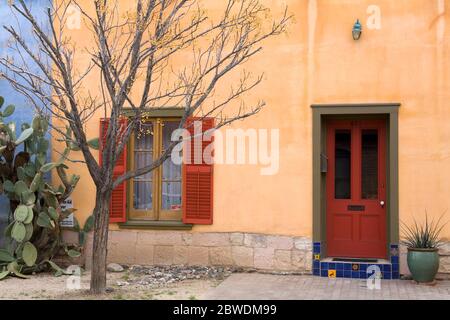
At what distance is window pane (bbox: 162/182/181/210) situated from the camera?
31.5 feet

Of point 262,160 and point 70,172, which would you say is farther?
point 70,172

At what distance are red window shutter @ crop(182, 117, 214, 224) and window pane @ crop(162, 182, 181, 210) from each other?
1.00ft

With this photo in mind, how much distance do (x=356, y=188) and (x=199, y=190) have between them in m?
2.41

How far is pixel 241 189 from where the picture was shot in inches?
361

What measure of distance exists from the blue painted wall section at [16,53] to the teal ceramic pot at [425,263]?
635 centimetres

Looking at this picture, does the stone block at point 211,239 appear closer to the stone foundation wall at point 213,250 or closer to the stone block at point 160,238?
the stone foundation wall at point 213,250

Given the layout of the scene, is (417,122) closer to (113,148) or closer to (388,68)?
(388,68)

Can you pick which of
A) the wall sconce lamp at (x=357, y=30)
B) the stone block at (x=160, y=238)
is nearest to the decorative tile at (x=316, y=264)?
the stone block at (x=160, y=238)

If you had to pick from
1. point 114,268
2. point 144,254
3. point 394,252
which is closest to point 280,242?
point 394,252

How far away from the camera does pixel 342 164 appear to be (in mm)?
9258

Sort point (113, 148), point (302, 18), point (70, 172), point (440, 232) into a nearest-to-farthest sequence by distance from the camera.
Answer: point (113, 148)
point (440, 232)
point (302, 18)
point (70, 172)

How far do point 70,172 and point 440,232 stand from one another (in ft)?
18.9

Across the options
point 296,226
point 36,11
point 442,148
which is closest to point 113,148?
point 296,226

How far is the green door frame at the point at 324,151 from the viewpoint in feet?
28.3
